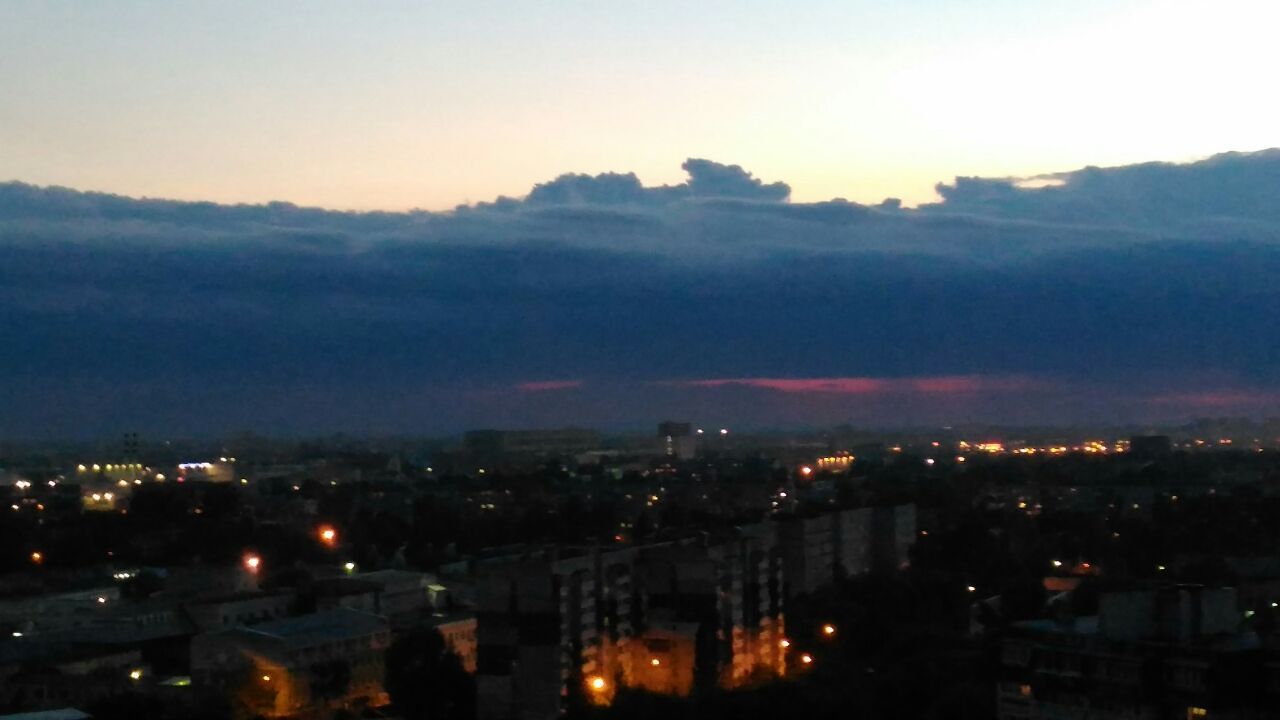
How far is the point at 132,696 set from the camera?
49.2 ft

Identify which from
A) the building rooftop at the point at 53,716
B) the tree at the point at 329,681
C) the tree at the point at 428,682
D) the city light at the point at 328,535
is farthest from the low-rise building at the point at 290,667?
the city light at the point at 328,535

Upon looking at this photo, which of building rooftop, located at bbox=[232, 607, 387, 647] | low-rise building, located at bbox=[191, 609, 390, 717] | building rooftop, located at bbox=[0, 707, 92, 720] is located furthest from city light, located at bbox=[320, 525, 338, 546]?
building rooftop, located at bbox=[0, 707, 92, 720]

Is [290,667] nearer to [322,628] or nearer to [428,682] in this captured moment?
[322,628]

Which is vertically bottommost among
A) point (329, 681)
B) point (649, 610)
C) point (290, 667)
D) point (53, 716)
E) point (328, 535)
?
point (328, 535)

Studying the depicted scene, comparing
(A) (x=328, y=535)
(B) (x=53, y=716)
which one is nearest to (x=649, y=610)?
(B) (x=53, y=716)

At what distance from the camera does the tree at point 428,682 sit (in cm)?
1535

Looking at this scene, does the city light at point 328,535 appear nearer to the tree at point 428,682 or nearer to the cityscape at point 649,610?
the cityscape at point 649,610

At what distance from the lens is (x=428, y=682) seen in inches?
610

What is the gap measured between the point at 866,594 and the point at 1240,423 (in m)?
88.5

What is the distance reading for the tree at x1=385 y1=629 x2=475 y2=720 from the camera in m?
15.4

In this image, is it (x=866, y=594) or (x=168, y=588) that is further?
(x=168, y=588)

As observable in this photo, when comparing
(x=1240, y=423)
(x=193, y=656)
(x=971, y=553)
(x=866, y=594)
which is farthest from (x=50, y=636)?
(x=1240, y=423)

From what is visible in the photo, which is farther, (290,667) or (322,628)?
(322,628)

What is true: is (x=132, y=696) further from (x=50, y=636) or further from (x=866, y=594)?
(x=866, y=594)
